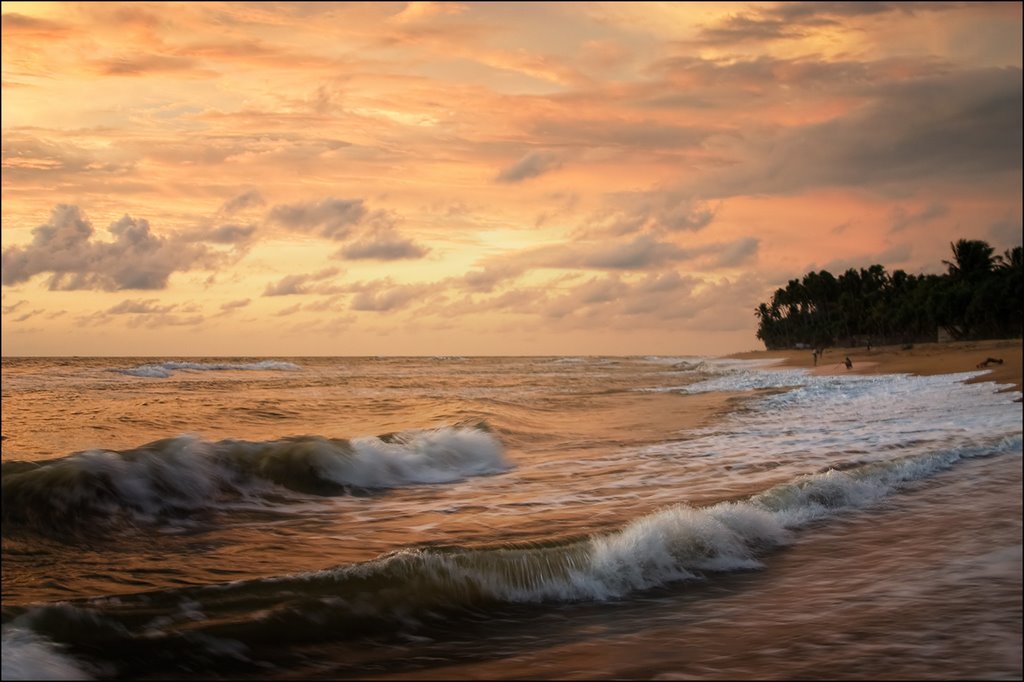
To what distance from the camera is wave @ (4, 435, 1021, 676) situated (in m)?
5.87

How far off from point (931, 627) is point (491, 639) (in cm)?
311

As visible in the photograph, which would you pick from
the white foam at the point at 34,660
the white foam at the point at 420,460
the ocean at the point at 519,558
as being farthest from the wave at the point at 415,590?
the white foam at the point at 420,460

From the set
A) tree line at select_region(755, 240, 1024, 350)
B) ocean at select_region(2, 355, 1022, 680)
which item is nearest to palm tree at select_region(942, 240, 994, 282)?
tree line at select_region(755, 240, 1024, 350)

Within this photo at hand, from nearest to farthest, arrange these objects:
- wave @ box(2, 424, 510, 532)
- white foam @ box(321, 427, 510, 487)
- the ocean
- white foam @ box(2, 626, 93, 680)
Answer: white foam @ box(2, 626, 93, 680), the ocean, wave @ box(2, 424, 510, 532), white foam @ box(321, 427, 510, 487)

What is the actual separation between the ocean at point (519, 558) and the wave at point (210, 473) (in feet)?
0.18

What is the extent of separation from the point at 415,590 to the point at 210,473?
7213 millimetres

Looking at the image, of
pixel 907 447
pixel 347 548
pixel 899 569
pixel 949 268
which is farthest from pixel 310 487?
pixel 949 268

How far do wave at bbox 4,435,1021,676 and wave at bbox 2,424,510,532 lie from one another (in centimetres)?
427

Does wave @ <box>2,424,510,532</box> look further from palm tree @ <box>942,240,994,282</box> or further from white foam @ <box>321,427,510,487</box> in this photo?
palm tree @ <box>942,240,994,282</box>

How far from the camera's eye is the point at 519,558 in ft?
25.1

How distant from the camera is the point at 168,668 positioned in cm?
541

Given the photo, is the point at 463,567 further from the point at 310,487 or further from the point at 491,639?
the point at 310,487

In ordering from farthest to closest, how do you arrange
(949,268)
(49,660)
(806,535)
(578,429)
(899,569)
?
(949,268)
(578,429)
(806,535)
(899,569)
(49,660)

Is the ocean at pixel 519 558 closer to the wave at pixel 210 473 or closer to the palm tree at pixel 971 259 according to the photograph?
the wave at pixel 210 473
